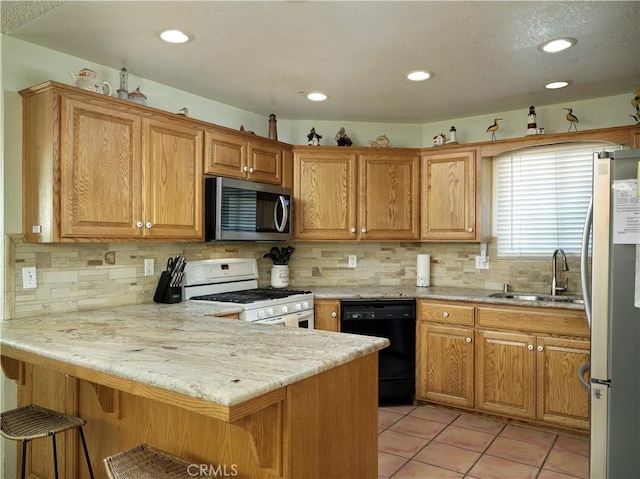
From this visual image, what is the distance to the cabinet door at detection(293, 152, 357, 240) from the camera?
12.7ft

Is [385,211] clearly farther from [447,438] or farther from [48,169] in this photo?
[48,169]

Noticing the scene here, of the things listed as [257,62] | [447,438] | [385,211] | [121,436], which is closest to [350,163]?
[385,211]

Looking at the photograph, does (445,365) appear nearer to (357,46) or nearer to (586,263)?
(586,263)

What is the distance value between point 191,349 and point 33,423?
71cm

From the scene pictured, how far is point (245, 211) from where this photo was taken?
10.9 ft

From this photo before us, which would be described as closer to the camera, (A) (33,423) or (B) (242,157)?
(A) (33,423)

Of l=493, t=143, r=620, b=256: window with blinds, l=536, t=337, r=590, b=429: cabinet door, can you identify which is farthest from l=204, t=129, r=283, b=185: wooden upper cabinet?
l=536, t=337, r=590, b=429: cabinet door

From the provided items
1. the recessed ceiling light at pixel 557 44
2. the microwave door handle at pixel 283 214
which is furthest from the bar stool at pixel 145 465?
the recessed ceiling light at pixel 557 44

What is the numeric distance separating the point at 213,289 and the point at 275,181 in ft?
3.17

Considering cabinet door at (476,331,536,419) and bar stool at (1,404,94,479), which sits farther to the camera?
cabinet door at (476,331,536,419)

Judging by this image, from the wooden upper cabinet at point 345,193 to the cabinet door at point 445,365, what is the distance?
2.99ft

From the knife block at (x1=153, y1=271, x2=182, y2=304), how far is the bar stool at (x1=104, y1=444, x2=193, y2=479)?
1.42 meters

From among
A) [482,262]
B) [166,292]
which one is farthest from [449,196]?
[166,292]

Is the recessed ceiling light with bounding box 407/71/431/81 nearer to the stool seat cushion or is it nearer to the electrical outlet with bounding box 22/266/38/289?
the electrical outlet with bounding box 22/266/38/289
